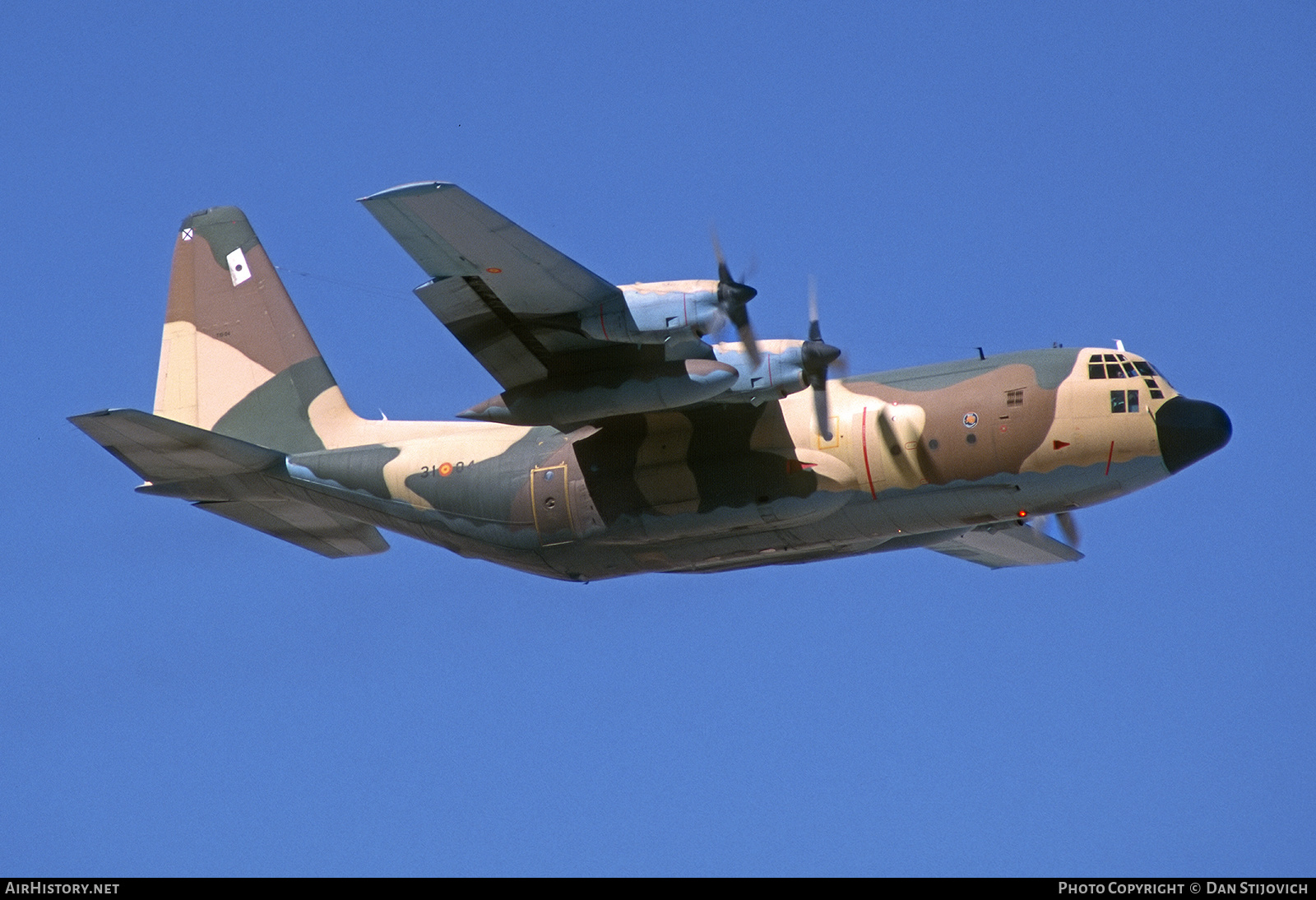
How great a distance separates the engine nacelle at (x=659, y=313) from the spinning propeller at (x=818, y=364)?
1.31 m

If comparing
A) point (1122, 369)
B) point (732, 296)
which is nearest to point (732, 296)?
point (732, 296)

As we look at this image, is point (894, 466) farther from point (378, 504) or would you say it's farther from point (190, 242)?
point (190, 242)

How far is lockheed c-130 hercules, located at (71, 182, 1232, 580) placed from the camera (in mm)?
17781

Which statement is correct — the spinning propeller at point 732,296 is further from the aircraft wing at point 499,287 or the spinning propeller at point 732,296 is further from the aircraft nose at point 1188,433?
the aircraft nose at point 1188,433

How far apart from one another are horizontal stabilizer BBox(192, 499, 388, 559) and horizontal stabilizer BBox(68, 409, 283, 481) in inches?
37.0

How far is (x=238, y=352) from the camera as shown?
77.0 ft

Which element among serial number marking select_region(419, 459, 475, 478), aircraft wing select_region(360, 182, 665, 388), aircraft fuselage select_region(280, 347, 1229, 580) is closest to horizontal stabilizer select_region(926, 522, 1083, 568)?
aircraft fuselage select_region(280, 347, 1229, 580)

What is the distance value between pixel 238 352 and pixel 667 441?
7.51m

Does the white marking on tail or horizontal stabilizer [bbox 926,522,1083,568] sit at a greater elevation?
the white marking on tail

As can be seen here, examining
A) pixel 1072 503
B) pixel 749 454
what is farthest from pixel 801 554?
pixel 1072 503

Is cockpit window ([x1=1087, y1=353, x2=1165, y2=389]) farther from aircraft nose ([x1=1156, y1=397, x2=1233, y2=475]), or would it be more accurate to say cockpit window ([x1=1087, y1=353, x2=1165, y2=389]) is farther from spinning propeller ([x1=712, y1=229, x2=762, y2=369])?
spinning propeller ([x1=712, y1=229, x2=762, y2=369])

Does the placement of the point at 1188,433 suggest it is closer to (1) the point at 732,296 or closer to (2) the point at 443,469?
(1) the point at 732,296

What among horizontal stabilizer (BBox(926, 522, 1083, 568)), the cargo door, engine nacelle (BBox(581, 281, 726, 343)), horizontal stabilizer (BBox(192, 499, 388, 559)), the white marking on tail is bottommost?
horizontal stabilizer (BBox(926, 522, 1083, 568))
